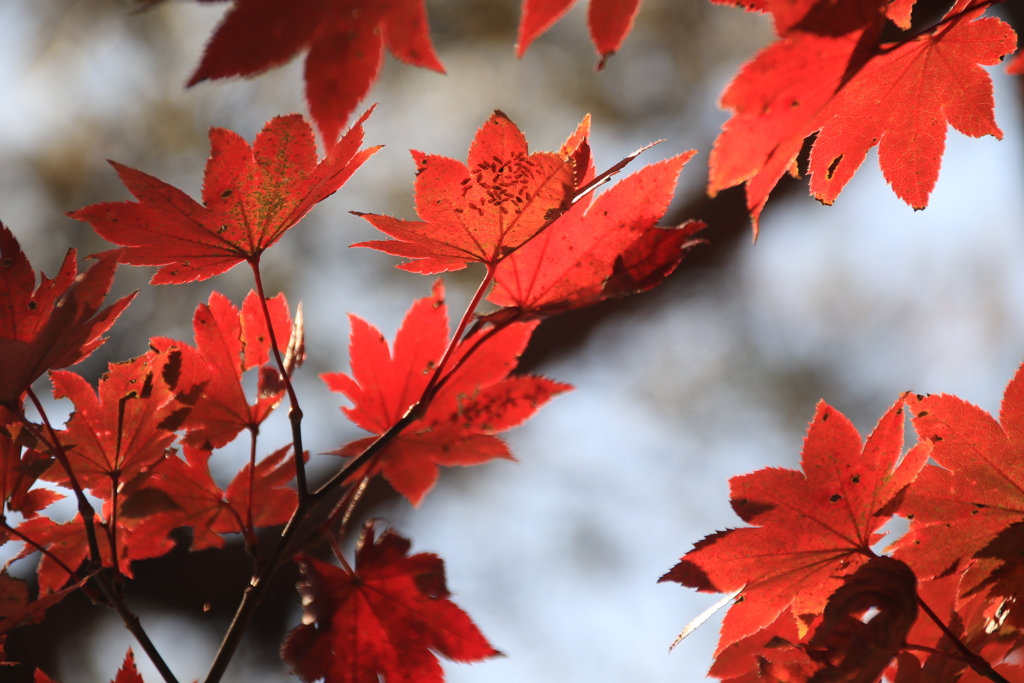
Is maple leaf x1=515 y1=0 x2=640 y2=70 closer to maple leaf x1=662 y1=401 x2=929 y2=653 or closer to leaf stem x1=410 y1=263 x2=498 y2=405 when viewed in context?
leaf stem x1=410 y1=263 x2=498 y2=405

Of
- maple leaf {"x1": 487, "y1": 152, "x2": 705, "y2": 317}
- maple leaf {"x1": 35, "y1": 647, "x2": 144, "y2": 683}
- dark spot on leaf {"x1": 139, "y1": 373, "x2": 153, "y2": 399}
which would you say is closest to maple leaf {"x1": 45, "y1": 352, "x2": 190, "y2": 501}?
dark spot on leaf {"x1": 139, "y1": 373, "x2": 153, "y2": 399}

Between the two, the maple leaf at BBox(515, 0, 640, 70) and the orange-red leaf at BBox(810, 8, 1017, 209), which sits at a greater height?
the orange-red leaf at BBox(810, 8, 1017, 209)

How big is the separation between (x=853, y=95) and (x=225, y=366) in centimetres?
61

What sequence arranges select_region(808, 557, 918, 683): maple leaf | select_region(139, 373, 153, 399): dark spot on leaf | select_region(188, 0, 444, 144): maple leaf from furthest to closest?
1. select_region(139, 373, 153, 399): dark spot on leaf
2. select_region(808, 557, 918, 683): maple leaf
3. select_region(188, 0, 444, 144): maple leaf

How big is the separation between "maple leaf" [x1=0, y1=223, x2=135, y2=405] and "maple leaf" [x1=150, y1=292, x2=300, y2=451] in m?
0.08

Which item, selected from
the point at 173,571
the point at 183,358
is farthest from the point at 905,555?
the point at 173,571

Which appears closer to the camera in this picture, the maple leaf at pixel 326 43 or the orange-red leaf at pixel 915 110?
the maple leaf at pixel 326 43

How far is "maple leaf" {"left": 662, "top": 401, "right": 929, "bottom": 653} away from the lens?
562 mm

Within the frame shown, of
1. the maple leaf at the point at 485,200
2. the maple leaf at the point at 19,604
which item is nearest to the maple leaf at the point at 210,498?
the maple leaf at the point at 19,604

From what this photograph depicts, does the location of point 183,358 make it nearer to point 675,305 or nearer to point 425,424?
point 425,424

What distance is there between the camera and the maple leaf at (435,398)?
0.64 m

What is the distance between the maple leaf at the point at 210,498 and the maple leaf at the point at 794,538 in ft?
1.23

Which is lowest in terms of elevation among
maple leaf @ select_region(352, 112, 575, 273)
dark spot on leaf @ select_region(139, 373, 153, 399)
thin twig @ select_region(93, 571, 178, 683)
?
thin twig @ select_region(93, 571, 178, 683)

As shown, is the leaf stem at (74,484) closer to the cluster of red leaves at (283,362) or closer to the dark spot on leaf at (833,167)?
the cluster of red leaves at (283,362)
